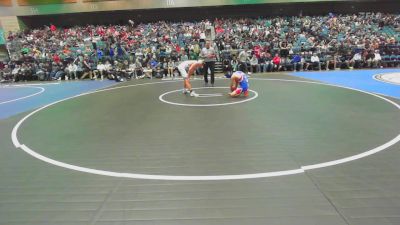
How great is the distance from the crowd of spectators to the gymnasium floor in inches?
358

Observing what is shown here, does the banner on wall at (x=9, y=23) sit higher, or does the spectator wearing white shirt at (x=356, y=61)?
the banner on wall at (x=9, y=23)

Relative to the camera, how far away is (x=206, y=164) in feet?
15.2

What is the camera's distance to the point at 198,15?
2755cm

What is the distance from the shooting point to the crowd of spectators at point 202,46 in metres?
17.5

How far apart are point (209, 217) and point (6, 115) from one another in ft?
A: 24.4

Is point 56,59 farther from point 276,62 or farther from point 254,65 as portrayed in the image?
point 276,62

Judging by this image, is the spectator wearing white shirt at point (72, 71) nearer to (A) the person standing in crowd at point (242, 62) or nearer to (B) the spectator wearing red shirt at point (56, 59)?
(B) the spectator wearing red shirt at point (56, 59)

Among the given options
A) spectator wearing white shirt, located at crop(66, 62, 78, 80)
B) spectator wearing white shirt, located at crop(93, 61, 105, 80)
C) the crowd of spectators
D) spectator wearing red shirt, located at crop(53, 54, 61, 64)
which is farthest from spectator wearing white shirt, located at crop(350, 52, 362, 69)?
spectator wearing red shirt, located at crop(53, 54, 61, 64)

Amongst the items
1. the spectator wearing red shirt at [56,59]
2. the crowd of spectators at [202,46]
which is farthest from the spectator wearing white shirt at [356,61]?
the spectator wearing red shirt at [56,59]

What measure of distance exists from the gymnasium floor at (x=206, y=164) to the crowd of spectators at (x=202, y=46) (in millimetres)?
9081

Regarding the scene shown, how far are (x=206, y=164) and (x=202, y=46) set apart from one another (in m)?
16.6

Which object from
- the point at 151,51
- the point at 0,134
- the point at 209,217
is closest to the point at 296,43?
the point at 151,51

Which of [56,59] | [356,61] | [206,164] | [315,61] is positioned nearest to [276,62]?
[315,61]

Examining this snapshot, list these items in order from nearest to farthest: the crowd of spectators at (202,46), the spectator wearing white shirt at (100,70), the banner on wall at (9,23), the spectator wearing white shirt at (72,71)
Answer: the spectator wearing white shirt at (100,70)
the crowd of spectators at (202,46)
the spectator wearing white shirt at (72,71)
the banner on wall at (9,23)
